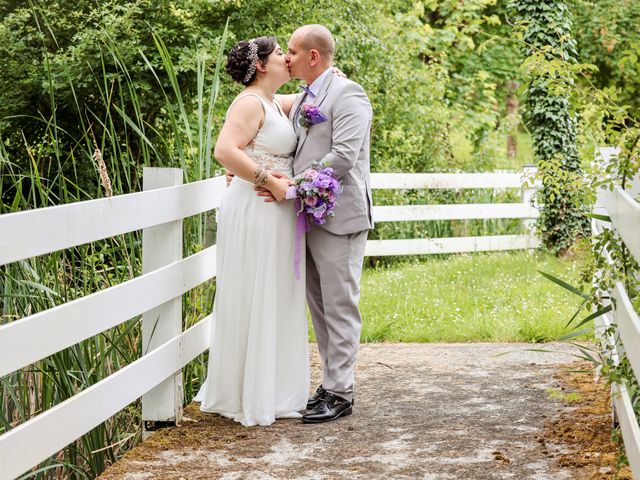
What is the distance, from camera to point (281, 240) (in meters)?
5.30

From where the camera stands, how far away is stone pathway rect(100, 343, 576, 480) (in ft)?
14.4

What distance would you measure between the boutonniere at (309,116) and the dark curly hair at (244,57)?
35 cm

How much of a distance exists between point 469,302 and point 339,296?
357 centimetres

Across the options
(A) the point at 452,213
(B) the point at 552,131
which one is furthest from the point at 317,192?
(A) the point at 452,213

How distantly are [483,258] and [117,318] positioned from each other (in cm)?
791

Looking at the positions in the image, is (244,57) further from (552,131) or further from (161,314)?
(552,131)

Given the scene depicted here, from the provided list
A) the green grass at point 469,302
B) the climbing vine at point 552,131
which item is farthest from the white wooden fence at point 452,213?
the green grass at point 469,302

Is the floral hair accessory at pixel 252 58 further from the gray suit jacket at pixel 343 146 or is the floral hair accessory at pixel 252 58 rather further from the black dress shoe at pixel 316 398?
the black dress shoe at pixel 316 398

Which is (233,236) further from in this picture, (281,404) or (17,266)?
(17,266)

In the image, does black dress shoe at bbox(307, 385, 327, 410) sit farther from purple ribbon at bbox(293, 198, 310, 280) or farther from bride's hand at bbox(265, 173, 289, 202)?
bride's hand at bbox(265, 173, 289, 202)

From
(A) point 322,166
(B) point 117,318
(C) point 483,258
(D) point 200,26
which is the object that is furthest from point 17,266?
(C) point 483,258

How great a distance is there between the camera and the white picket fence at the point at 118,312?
11.4ft

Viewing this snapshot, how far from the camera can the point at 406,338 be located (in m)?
7.77

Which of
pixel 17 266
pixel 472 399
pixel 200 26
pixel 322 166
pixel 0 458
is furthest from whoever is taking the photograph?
pixel 200 26
